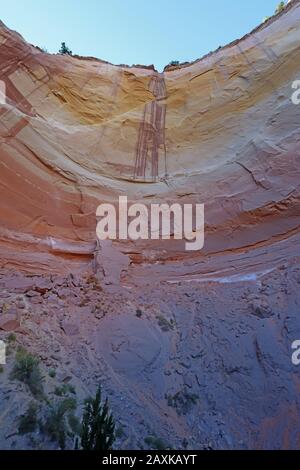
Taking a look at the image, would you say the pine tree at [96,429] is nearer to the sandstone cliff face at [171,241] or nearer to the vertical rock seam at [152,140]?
the sandstone cliff face at [171,241]

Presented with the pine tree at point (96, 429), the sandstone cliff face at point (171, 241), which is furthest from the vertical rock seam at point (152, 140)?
the pine tree at point (96, 429)

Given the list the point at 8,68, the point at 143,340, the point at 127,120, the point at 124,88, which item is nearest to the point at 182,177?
the point at 127,120

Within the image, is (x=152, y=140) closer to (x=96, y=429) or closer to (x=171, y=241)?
(x=171, y=241)

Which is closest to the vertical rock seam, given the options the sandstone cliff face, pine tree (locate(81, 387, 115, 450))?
the sandstone cliff face

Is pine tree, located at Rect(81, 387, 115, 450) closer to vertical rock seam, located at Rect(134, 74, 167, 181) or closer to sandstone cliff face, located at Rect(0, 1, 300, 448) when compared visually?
sandstone cliff face, located at Rect(0, 1, 300, 448)

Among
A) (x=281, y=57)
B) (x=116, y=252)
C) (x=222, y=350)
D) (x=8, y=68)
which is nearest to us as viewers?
(x=222, y=350)

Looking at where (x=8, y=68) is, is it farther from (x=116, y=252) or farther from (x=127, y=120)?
(x=116, y=252)
